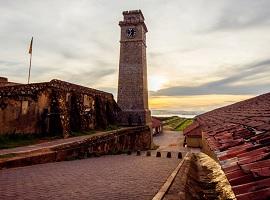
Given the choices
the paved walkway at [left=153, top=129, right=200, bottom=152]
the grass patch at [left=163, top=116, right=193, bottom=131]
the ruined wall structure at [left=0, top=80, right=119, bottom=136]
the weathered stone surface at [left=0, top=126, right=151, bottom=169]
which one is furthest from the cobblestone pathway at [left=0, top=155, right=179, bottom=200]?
the grass patch at [left=163, top=116, right=193, bottom=131]

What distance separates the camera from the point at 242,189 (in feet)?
5.38

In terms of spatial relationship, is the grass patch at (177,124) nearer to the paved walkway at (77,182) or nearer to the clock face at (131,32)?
the clock face at (131,32)

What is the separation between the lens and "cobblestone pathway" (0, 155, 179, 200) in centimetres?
661

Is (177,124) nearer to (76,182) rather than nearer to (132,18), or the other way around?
(132,18)

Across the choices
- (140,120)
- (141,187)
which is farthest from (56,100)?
(140,120)

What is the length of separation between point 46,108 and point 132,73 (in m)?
19.9

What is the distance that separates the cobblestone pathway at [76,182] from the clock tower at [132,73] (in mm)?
23489

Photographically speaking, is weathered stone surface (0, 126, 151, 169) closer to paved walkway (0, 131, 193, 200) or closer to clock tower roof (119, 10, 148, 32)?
paved walkway (0, 131, 193, 200)

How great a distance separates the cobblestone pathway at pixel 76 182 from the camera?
6.61m

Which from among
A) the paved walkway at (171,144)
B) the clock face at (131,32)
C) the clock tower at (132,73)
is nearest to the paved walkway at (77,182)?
the paved walkway at (171,144)

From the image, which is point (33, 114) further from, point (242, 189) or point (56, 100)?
point (242, 189)

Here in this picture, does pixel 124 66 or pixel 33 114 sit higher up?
pixel 124 66

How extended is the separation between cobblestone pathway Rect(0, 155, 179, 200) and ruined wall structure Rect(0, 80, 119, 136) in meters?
4.37

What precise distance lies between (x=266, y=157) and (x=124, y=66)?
33.5 metres
